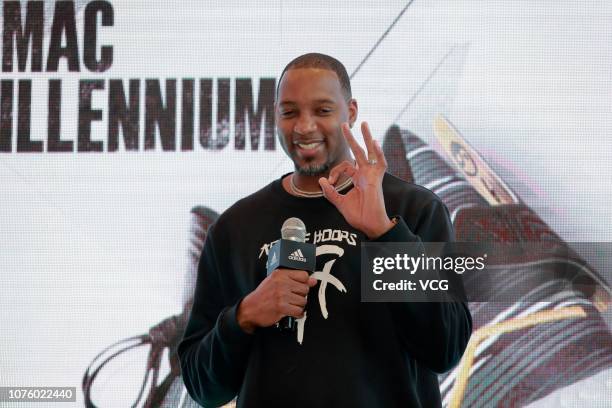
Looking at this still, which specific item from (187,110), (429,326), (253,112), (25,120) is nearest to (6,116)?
(25,120)

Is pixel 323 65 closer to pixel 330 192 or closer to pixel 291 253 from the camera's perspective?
pixel 330 192

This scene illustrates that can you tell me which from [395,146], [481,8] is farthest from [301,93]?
[481,8]

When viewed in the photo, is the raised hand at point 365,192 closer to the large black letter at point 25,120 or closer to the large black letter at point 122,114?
the large black letter at point 122,114

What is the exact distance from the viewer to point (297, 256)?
162cm

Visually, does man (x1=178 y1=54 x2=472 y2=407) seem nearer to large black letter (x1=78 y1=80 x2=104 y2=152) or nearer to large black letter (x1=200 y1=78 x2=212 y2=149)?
large black letter (x1=200 y1=78 x2=212 y2=149)

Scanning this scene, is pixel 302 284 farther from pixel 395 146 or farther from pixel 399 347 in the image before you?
pixel 395 146

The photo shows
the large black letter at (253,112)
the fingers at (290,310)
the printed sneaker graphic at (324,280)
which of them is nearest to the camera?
the fingers at (290,310)

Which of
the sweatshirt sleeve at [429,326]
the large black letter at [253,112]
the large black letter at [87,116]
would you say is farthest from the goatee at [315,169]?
the large black letter at [87,116]

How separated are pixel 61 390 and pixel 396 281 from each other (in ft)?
6.62

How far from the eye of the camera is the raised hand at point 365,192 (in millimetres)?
1595

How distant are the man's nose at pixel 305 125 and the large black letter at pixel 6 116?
1936 mm

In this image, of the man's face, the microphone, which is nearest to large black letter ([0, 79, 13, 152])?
the man's face

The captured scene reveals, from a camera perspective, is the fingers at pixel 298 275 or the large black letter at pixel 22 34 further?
the large black letter at pixel 22 34

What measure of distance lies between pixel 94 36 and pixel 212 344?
6.51ft
